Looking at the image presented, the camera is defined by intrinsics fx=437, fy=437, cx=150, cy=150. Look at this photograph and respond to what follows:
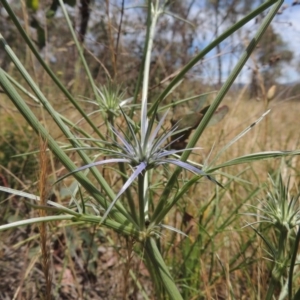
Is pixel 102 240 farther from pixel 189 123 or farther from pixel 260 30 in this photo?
pixel 260 30

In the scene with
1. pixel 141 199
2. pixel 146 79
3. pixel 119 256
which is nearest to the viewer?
pixel 141 199

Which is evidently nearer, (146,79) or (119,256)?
(146,79)

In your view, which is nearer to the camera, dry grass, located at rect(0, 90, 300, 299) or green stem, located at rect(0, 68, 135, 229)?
green stem, located at rect(0, 68, 135, 229)

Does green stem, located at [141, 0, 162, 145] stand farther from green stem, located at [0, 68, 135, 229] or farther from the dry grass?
the dry grass

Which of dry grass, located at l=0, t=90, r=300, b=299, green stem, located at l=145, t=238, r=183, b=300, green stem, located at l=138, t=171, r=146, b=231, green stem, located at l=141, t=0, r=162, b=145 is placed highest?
green stem, located at l=141, t=0, r=162, b=145

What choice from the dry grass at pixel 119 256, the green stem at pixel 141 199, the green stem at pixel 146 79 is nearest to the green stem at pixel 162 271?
the green stem at pixel 141 199

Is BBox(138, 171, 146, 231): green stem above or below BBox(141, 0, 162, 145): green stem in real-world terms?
below

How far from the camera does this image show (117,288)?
97 centimetres

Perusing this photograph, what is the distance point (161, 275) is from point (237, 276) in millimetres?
443

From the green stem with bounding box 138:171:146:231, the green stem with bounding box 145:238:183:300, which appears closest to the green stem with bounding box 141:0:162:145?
the green stem with bounding box 138:171:146:231

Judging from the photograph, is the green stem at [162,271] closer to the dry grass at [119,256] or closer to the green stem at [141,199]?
the green stem at [141,199]

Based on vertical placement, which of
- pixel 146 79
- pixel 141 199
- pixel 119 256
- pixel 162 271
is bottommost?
pixel 119 256

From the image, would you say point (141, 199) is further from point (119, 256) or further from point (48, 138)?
point (119, 256)

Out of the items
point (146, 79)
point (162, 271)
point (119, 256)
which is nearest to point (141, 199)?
point (162, 271)
